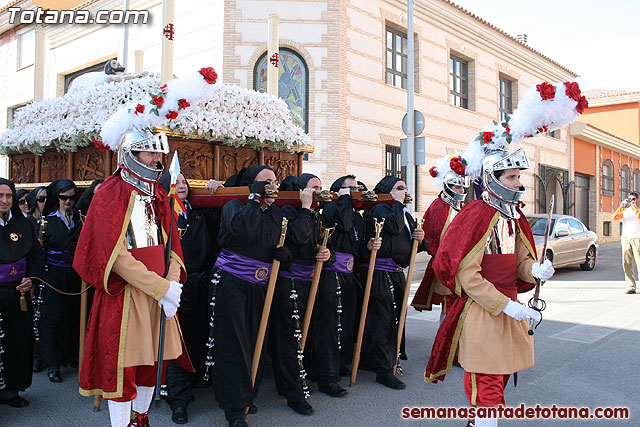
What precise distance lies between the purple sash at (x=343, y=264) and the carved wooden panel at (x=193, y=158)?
1576 millimetres

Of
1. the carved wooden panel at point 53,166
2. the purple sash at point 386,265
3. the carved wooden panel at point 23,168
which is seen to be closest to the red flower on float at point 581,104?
the purple sash at point 386,265

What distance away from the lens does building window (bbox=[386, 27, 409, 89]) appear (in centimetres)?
1555

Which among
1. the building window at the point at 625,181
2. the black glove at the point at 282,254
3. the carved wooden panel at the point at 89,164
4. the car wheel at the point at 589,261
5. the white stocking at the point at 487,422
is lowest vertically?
the white stocking at the point at 487,422

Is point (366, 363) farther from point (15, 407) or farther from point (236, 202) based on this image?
→ point (15, 407)

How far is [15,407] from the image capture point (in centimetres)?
450

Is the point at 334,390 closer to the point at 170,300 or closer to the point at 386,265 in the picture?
the point at 386,265

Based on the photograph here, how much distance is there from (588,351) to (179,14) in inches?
488

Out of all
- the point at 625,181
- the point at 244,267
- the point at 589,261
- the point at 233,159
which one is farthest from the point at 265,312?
the point at 625,181

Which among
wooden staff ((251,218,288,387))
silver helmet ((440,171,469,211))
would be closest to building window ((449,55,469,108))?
silver helmet ((440,171,469,211))

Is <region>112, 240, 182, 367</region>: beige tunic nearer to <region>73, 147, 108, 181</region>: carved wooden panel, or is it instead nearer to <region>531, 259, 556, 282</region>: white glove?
<region>531, 259, 556, 282</region>: white glove

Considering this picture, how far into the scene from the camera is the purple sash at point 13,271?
4.34 meters

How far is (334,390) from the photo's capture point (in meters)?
4.82

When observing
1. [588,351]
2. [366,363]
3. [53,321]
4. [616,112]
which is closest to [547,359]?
[588,351]

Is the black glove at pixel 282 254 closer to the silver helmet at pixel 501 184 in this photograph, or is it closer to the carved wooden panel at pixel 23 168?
the silver helmet at pixel 501 184
